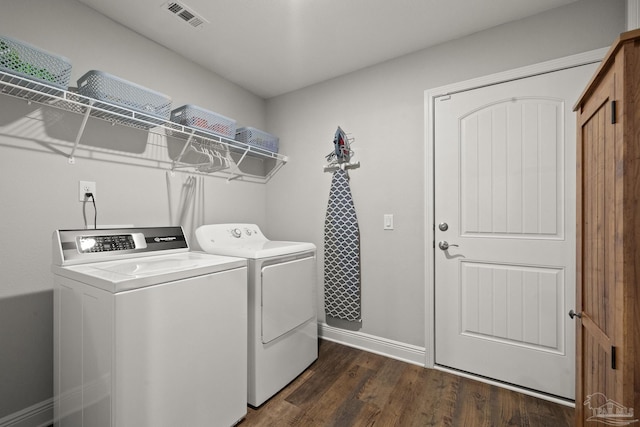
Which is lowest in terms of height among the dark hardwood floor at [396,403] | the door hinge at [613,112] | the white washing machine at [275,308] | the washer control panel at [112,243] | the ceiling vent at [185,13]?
the dark hardwood floor at [396,403]

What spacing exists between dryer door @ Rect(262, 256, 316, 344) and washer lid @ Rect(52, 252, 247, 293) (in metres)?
0.28

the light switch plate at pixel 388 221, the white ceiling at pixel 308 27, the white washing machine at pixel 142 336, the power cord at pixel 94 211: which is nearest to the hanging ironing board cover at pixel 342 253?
the light switch plate at pixel 388 221

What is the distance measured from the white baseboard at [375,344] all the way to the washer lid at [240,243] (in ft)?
2.95

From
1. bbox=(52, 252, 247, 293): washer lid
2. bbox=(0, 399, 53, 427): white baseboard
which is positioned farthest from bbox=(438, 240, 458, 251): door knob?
bbox=(0, 399, 53, 427): white baseboard

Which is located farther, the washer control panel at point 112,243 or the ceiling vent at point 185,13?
the ceiling vent at point 185,13

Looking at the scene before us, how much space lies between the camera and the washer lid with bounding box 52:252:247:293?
1.12 metres

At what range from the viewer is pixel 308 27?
1.91 metres

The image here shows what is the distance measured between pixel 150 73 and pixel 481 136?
233 centimetres

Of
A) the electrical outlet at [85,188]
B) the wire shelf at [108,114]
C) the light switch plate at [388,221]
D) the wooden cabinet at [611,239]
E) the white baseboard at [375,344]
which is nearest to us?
the wooden cabinet at [611,239]

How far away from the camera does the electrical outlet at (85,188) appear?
5.37 ft

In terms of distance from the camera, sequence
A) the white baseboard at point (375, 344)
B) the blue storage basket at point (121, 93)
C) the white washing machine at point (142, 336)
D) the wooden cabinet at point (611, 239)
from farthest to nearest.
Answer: the white baseboard at point (375, 344) < the blue storage basket at point (121, 93) < the white washing machine at point (142, 336) < the wooden cabinet at point (611, 239)

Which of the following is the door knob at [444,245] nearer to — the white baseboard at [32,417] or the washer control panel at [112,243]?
the washer control panel at [112,243]

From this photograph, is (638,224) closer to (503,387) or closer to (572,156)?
(572,156)

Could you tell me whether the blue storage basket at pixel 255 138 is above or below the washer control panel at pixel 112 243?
above
